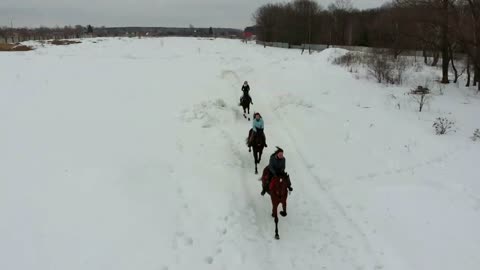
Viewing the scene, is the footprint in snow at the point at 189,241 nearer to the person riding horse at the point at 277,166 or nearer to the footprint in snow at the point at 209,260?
the footprint in snow at the point at 209,260

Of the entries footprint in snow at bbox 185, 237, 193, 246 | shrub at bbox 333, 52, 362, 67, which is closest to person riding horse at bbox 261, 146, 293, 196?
footprint in snow at bbox 185, 237, 193, 246

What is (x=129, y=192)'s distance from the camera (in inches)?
424

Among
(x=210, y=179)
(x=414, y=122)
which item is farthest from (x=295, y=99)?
(x=210, y=179)

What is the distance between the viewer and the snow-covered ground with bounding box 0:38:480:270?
8.79 m

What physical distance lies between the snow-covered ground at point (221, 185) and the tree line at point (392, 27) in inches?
290

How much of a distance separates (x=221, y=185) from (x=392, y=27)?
48.8m

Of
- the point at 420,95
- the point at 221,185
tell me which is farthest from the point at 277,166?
the point at 420,95

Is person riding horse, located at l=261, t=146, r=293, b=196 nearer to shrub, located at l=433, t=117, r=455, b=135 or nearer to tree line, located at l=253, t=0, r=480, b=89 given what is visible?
shrub, located at l=433, t=117, r=455, b=135

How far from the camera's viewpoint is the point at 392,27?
2088 inches

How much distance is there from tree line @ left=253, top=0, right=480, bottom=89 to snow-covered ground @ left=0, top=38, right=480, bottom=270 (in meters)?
7.37

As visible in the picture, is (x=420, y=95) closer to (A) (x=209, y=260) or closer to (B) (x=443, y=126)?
(B) (x=443, y=126)

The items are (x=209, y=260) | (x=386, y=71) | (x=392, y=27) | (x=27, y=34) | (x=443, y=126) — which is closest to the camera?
(x=209, y=260)

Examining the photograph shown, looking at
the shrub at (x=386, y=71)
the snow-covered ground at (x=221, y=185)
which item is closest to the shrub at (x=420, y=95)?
the snow-covered ground at (x=221, y=185)

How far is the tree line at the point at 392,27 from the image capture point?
87.4ft
